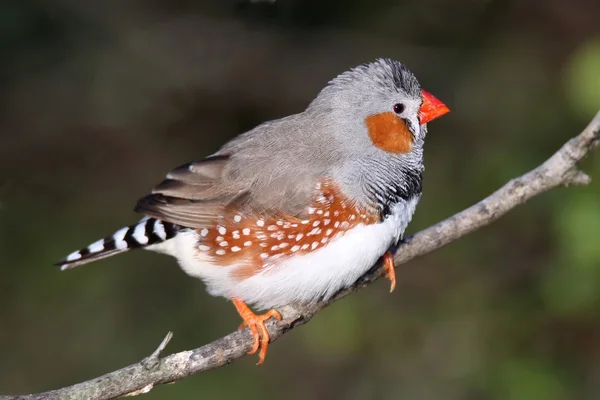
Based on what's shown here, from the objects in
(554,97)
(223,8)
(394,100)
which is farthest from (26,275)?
(554,97)

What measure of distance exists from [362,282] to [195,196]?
91 cm

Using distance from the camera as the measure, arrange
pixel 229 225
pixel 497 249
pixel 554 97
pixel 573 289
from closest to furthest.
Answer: pixel 229 225 < pixel 573 289 < pixel 497 249 < pixel 554 97

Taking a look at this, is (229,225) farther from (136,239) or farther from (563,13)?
(563,13)

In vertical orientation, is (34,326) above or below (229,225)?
below

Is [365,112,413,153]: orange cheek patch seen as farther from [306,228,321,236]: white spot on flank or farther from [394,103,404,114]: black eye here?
[306,228,321,236]: white spot on flank

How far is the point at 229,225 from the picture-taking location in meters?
3.93

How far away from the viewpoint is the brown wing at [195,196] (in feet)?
13.0

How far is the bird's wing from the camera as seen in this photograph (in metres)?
3.86

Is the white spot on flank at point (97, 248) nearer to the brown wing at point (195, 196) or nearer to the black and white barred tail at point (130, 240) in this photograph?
the black and white barred tail at point (130, 240)

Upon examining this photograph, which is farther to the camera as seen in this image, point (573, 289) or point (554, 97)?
point (554, 97)

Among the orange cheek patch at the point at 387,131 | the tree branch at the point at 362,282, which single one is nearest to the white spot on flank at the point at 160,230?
the tree branch at the point at 362,282

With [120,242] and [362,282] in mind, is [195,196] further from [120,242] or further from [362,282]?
[362,282]

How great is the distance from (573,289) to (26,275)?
4040mm

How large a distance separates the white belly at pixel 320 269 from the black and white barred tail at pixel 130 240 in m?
0.26
